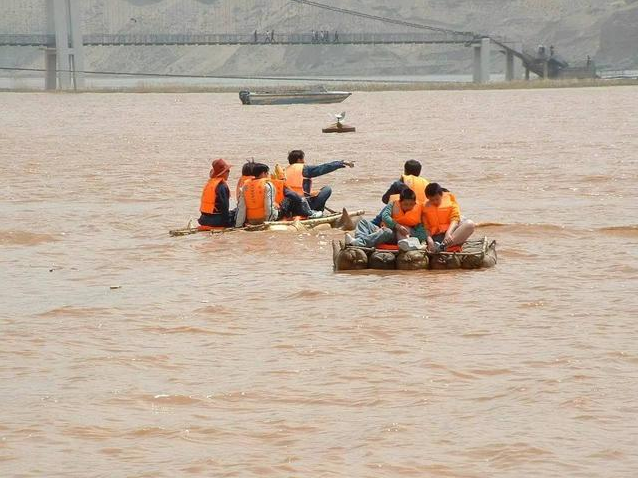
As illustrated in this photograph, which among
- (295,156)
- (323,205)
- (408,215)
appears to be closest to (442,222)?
(408,215)

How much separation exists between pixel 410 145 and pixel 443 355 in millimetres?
29356

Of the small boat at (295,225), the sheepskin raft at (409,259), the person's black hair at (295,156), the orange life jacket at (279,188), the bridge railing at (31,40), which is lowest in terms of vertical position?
the sheepskin raft at (409,259)

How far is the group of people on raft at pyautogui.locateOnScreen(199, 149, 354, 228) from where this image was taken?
1661 centimetres

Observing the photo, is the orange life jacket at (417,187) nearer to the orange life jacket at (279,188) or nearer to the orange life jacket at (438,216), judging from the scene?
the orange life jacket at (438,216)

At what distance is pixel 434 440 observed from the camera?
327 inches

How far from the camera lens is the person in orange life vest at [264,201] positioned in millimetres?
16684

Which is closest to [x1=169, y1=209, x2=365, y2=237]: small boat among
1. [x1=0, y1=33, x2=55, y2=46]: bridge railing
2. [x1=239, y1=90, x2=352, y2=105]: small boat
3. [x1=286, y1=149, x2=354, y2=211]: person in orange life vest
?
[x1=286, y1=149, x2=354, y2=211]: person in orange life vest

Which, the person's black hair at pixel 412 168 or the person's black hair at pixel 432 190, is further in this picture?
the person's black hair at pixel 412 168

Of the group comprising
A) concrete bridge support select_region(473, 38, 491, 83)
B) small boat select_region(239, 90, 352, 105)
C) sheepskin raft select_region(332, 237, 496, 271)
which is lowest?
sheepskin raft select_region(332, 237, 496, 271)

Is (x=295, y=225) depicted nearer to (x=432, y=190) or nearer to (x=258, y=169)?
(x=258, y=169)

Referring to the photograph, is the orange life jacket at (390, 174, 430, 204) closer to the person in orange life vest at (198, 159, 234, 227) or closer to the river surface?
the river surface

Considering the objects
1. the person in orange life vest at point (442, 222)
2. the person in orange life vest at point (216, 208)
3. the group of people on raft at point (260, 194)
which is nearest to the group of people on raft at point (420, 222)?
the person in orange life vest at point (442, 222)

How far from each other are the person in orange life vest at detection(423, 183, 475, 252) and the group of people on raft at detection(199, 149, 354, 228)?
8.41ft

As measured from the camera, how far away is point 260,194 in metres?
16.8
